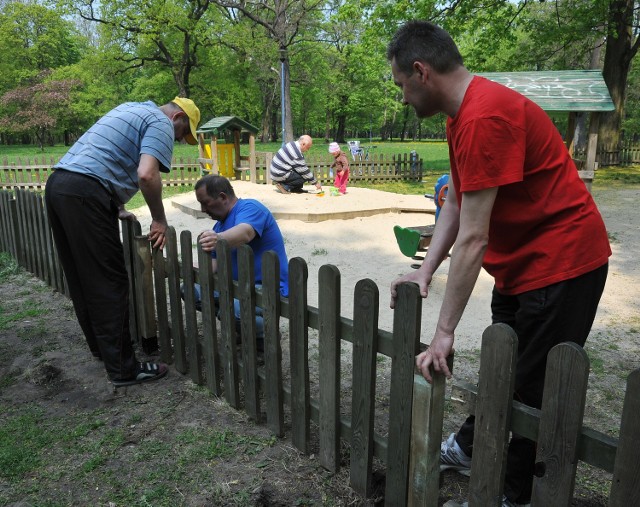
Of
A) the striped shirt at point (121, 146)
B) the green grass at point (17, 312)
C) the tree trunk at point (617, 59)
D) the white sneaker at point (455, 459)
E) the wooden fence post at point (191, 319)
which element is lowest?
the green grass at point (17, 312)

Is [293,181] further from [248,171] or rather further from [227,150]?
[227,150]

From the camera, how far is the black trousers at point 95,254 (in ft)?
10.0

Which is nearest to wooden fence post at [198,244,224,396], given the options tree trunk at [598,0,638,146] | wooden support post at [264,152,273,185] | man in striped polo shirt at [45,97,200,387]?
man in striped polo shirt at [45,97,200,387]

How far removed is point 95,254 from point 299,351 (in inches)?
57.8

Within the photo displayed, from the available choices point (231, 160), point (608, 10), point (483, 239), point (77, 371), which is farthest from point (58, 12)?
point (483, 239)

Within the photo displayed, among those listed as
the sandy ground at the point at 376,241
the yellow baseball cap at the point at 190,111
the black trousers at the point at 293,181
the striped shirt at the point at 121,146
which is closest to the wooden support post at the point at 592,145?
the sandy ground at the point at 376,241

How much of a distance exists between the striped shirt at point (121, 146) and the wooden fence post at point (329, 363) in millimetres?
1489

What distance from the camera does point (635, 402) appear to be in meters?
1.35

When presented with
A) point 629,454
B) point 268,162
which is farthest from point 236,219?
point 268,162

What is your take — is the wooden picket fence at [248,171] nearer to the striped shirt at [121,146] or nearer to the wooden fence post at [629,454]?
the striped shirt at [121,146]

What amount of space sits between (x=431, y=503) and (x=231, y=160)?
551 inches

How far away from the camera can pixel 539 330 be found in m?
1.86

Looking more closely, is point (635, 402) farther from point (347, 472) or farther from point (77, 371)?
point (77, 371)

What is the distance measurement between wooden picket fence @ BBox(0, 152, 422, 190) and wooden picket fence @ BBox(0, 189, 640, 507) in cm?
1126
